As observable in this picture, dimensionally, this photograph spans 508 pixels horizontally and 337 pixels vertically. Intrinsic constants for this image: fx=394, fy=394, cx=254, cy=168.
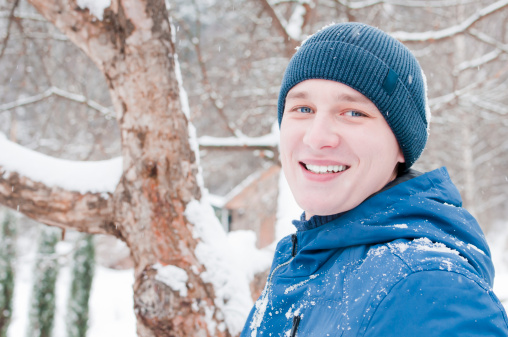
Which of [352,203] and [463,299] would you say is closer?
[463,299]

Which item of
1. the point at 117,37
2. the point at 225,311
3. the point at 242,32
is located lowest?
the point at 225,311

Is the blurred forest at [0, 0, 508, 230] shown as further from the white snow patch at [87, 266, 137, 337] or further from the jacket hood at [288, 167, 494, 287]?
the white snow patch at [87, 266, 137, 337]

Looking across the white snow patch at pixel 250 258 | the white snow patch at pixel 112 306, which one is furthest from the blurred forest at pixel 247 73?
the white snow patch at pixel 112 306

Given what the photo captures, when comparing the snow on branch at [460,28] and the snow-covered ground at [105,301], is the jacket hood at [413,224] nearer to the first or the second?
the snow on branch at [460,28]

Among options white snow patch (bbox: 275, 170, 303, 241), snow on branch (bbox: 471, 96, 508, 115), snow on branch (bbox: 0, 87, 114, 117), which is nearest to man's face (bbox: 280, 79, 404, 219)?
white snow patch (bbox: 275, 170, 303, 241)

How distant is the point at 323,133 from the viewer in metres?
0.97

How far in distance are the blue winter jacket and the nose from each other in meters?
0.17

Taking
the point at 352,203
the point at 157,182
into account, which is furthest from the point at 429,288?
the point at 157,182

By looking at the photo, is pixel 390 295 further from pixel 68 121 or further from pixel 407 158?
pixel 68 121

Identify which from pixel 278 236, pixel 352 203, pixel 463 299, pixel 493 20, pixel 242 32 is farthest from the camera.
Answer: pixel 493 20

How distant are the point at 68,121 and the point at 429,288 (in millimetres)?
7859

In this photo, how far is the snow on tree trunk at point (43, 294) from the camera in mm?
Result: 9336

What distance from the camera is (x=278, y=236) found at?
2.79 m

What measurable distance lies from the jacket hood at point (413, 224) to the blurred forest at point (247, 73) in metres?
2.31
